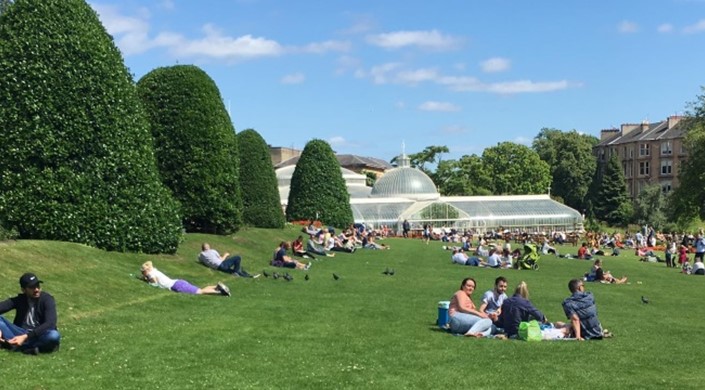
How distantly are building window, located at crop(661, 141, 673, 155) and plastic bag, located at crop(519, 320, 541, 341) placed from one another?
99.5m

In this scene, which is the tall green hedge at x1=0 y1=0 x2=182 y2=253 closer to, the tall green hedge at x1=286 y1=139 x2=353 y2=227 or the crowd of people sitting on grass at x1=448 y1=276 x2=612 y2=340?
the crowd of people sitting on grass at x1=448 y1=276 x2=612 y2=340

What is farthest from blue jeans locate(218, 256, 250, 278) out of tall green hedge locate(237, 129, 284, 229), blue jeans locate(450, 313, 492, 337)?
tall green hedge locate(237, 129, 284, 229)

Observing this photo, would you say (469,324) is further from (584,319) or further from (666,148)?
(666,148)

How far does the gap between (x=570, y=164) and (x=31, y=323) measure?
338 feet

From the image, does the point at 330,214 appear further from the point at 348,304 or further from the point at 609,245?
the point at 348,304

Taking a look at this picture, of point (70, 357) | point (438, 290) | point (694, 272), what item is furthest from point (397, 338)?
point (694, 272)

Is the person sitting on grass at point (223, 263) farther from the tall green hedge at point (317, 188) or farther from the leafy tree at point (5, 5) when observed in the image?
the tall green hedge at point (317, 188)

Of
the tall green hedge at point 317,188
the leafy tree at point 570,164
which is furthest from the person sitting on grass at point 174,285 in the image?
the leafy tree at point 570,164

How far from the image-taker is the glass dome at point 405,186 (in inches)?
3184

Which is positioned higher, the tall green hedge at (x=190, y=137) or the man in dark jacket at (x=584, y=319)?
the tall green hedge at (x=190, y=137)

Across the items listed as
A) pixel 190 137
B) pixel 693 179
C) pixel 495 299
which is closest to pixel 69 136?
pixel 190 137

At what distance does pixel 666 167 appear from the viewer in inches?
4131

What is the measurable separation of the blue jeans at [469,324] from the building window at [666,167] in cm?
9971

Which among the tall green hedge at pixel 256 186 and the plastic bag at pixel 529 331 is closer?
the plastic bag at pixel 529 331
